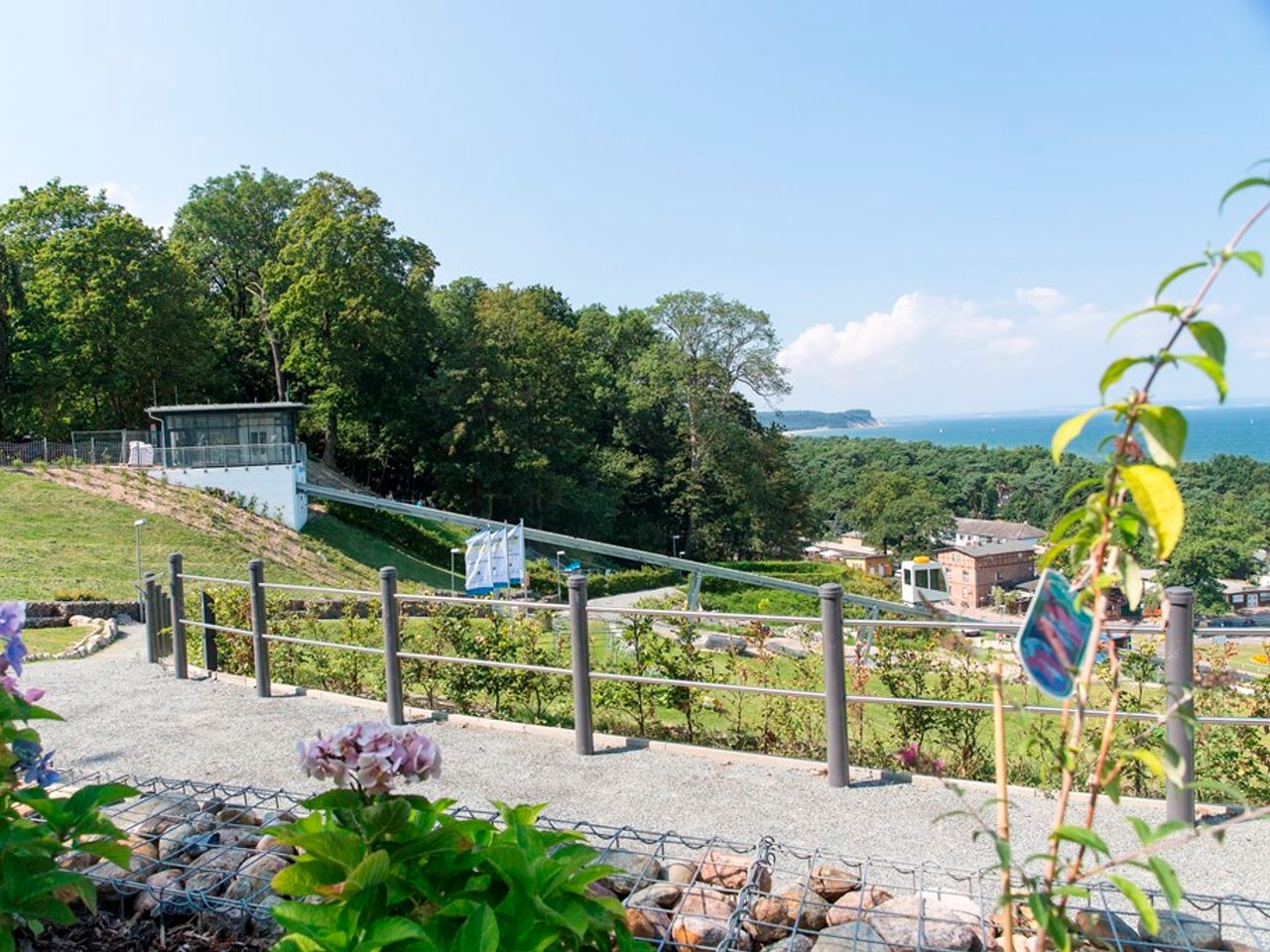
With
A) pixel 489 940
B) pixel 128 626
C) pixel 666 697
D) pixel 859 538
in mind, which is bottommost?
pixel 859 538

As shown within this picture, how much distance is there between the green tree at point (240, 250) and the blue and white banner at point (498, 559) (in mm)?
22568

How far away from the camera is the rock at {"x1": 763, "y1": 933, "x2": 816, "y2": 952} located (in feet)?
8.80

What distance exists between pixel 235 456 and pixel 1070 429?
29866mm

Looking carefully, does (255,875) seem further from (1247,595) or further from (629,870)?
(1247,595)

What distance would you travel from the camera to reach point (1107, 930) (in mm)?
2693

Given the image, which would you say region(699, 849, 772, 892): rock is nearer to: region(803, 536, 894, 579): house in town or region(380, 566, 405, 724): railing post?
region(380, 566, 405, 724): railing post

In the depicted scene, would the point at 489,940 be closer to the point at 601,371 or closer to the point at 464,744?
the point at 464,744

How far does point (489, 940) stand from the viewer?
75.0 inches

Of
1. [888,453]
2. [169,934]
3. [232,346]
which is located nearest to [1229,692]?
[169,934]

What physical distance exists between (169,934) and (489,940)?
60.6 inches

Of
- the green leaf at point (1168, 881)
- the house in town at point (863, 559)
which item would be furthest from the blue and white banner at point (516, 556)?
the house in town at point (863, 559)

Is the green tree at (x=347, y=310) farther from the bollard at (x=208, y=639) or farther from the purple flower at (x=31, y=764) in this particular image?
the purple flower at (x=31, y=764)

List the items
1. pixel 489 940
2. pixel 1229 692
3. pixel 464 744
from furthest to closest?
pixel 464 744, pixel 1229 692, pixel 489 940

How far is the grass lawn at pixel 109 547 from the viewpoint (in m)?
20.4
